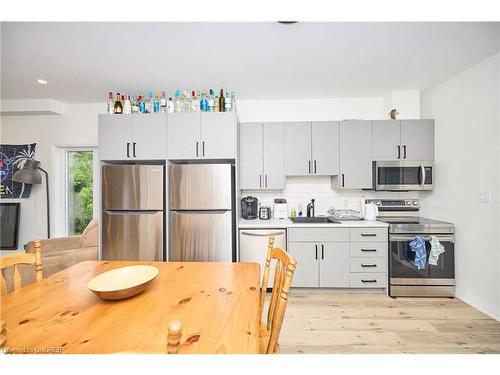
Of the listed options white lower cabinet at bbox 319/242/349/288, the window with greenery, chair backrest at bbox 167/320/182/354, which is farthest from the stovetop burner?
the window with greenery

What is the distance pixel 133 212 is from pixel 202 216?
0.81 metres

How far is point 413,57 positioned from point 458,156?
123cm

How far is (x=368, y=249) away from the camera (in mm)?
2820

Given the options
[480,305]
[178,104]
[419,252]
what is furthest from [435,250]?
[178,104]

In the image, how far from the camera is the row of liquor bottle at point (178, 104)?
9.32 ft

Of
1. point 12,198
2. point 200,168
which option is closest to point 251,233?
point 200,168

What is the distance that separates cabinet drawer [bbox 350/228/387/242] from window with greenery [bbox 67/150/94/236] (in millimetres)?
3700

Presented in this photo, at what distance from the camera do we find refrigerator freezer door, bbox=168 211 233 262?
8.95ft

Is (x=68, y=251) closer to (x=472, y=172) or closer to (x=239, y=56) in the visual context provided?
(x=239, y=56)

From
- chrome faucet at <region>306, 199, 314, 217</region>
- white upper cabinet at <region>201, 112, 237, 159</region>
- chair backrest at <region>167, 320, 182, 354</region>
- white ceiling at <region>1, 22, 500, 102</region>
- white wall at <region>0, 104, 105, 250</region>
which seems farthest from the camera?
white wall at <region>0, 104, 105, 250</region>

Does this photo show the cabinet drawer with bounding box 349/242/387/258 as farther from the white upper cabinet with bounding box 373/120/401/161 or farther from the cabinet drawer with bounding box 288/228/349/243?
the white upper cabinet with bounding box 373/120/401/161
